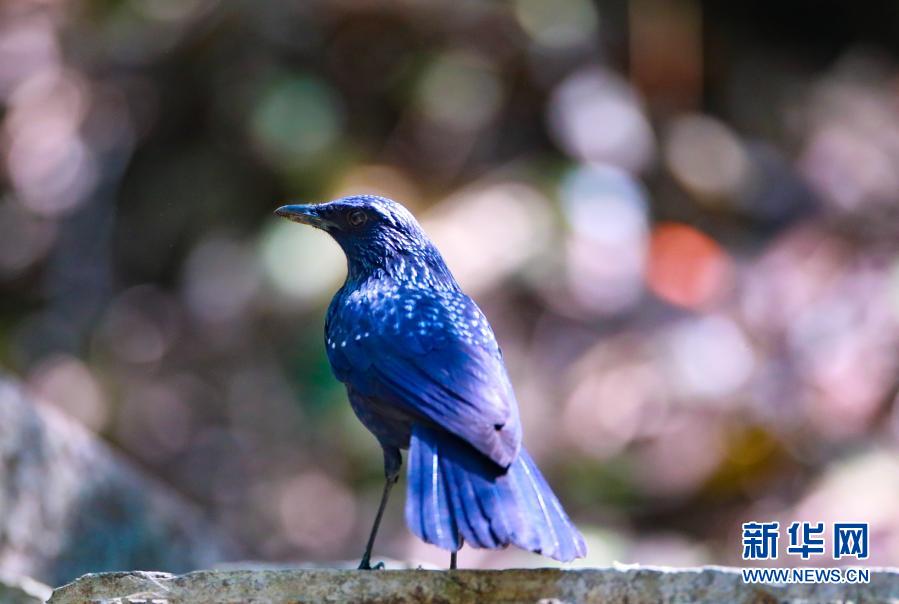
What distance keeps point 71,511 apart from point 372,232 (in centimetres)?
189

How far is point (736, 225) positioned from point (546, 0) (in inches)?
85.0

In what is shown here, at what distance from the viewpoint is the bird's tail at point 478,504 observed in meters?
2.93

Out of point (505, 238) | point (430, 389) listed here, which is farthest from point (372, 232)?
point (505, 238)

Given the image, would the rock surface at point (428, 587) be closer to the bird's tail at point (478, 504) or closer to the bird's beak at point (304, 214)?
the bird's tail at point (478, 504)

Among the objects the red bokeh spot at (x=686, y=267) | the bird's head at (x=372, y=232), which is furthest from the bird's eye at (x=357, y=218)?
the red bokeh spot at (x=686, y=267)

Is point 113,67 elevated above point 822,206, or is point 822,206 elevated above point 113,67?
point 113,67

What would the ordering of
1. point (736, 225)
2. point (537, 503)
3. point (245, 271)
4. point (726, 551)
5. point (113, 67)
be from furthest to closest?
point (113, 67)
point (736, 225)
point (245, 271)
point (726, 551)
point (537, 503)

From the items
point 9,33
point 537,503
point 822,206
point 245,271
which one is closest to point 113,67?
point 9,33

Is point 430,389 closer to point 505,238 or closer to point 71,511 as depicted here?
point 71,511

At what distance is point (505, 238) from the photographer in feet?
25.7

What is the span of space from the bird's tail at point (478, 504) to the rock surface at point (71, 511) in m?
2.20

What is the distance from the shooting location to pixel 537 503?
3064 millimetres

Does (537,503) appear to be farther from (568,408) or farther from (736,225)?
(736,225)

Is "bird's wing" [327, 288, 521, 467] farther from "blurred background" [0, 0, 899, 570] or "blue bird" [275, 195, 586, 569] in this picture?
"blurred background" [0, 0, 899, 570]
